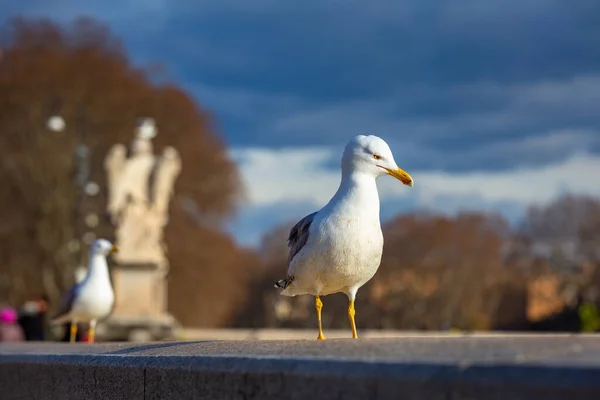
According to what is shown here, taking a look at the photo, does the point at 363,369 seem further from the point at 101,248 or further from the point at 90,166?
the point at 90,166

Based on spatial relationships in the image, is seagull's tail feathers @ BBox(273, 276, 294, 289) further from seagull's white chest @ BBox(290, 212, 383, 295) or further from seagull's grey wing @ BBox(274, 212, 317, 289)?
seagull's white chest @ BBox(290, 212, 383, 295)

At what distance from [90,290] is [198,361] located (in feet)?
24.5

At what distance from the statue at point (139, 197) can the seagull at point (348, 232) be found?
23.2 metres

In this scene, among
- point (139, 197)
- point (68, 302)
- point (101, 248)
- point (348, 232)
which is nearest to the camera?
point (348, 232)

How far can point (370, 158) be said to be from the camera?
6727mm

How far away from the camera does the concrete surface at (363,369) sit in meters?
3.52

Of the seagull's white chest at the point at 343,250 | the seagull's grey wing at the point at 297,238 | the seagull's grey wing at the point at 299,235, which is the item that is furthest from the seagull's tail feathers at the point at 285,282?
the seagull's white chest at the point at 343,250

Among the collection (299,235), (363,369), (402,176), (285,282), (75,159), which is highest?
(75,159)

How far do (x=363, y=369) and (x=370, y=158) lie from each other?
2.87 meters

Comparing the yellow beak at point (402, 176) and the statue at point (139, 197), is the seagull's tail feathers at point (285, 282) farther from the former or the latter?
the statue at point (139, 197)

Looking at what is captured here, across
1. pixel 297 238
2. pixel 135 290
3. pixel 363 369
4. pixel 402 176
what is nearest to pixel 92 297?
pixel 297 238

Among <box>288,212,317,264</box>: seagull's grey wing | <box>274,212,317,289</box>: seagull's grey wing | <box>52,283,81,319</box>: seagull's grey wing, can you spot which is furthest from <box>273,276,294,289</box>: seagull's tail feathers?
<box>52,283,81,319</box>: seagull's grey wing

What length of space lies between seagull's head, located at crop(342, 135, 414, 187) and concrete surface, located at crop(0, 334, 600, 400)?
146 cm

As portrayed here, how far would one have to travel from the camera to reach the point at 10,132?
43.8 meters
